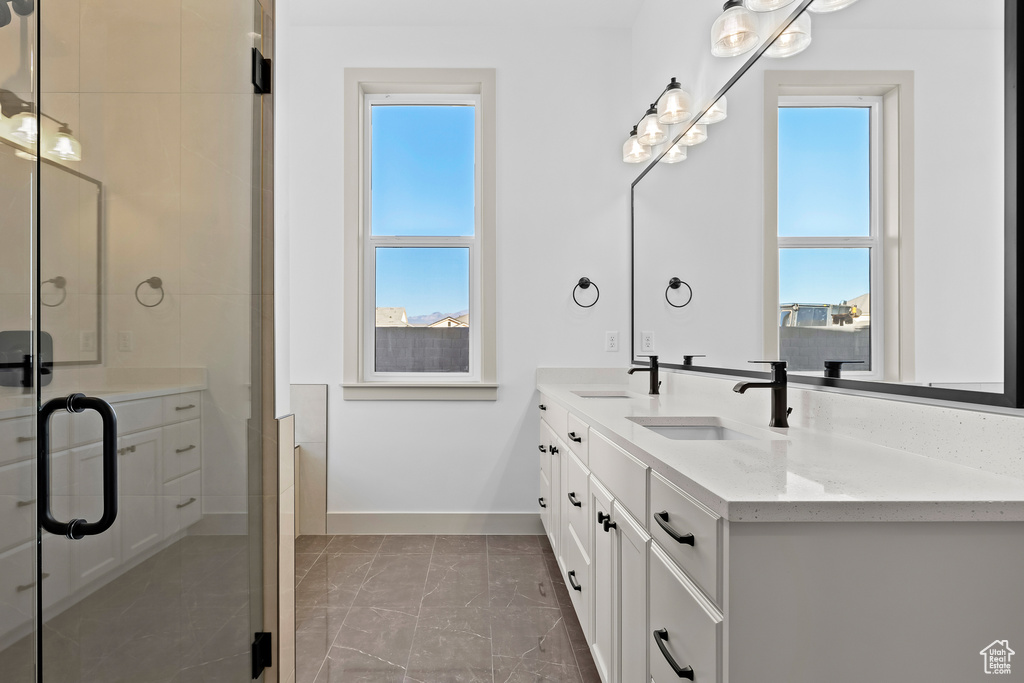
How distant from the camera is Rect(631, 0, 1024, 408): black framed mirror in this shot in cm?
98

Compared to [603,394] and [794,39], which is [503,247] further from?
[794,39]

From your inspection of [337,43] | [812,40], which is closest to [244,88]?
[812,40]

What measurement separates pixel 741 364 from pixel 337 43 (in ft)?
9.42

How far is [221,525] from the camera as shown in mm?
1326

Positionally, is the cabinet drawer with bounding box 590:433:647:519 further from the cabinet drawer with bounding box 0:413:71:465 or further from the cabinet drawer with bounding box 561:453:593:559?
the cabinet drawer with bounding box 0:413:71:465

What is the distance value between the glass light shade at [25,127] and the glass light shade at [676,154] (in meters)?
2.23

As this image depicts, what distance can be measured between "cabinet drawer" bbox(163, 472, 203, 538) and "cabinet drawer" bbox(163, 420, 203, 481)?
0.02m

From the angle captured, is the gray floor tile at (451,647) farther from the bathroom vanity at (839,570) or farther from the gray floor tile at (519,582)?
the bathroom vanity at (839,570)

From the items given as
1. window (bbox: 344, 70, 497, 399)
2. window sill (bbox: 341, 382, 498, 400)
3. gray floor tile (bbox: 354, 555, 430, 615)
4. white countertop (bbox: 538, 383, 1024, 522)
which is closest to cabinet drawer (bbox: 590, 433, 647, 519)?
white countertop (bbox: 538, 383, 1024, 522)

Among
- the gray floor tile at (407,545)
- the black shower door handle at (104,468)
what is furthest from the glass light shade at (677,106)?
the gray floor tile at (407,545)

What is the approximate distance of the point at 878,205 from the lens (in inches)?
48.7

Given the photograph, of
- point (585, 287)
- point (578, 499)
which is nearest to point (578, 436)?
point (578, 499)

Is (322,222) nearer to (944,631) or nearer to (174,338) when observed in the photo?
(174,338)

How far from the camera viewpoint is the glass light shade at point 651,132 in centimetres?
264
